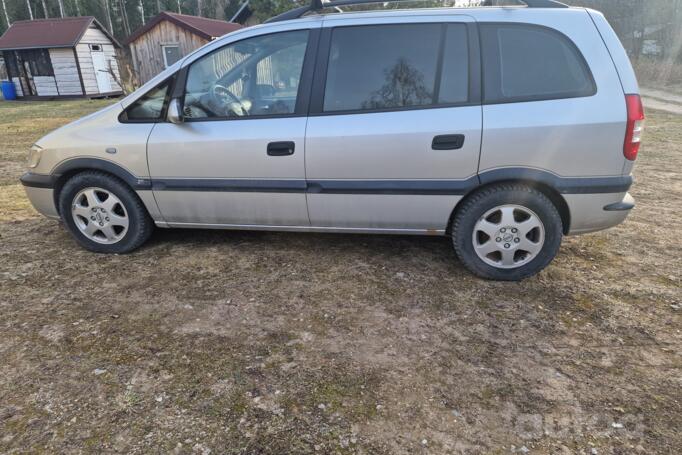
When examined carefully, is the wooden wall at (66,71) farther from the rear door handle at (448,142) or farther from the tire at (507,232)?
the tire at (507,232)

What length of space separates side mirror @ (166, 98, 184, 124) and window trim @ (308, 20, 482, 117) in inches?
38.5

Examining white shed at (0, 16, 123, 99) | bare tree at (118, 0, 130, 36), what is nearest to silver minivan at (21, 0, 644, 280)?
→ white shed at (0, 16, 123, 99)

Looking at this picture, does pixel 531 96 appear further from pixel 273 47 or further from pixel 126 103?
pixel 126 103

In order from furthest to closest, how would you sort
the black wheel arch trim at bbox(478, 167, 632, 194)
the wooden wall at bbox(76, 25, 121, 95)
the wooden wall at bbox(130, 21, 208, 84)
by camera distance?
the wooden wall at bbox(76, 25, 121, 95)
the wooden wall at bbox(130, 21, 208, 84)
the black wheel arch trim at bbox(478, 167, 632, 194)

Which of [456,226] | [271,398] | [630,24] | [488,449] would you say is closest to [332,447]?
[271,398]

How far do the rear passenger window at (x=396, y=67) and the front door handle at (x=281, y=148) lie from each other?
1.26 ft

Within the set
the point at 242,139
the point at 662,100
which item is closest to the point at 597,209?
the point at 242,139

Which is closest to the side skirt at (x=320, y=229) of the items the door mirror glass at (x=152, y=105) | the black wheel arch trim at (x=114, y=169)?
the black wheel arch trim at (x=114, y=169)

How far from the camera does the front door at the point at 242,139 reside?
3.38m

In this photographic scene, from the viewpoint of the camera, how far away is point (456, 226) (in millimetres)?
3340

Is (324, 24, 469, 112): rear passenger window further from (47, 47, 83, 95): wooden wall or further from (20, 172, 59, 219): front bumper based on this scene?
(47, 47, 83, 95): wooden wall

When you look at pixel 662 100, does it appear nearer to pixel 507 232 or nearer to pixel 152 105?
pixel 507 232

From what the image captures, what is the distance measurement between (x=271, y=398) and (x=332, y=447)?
43cm

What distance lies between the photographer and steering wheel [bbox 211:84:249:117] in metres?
3.51
